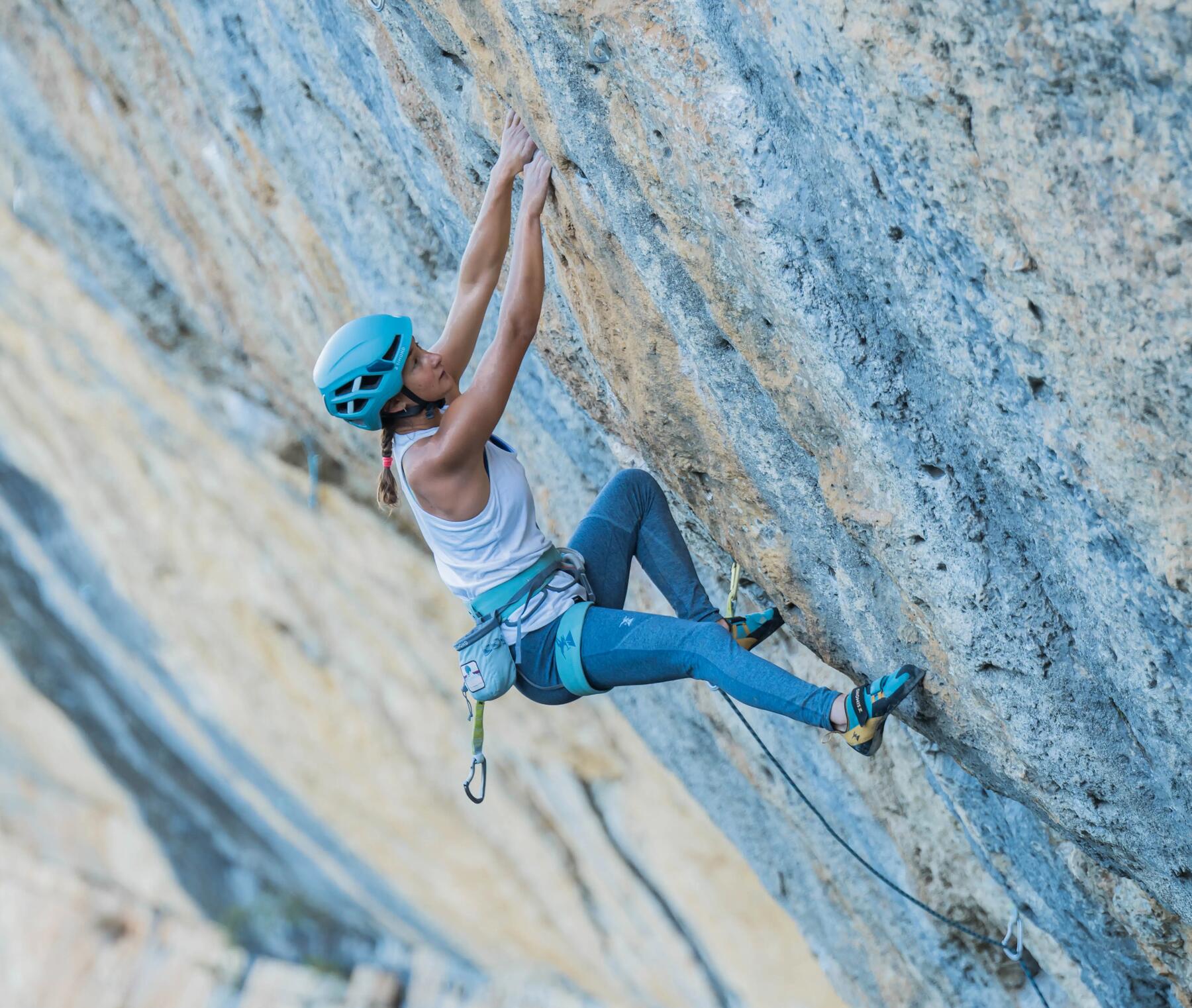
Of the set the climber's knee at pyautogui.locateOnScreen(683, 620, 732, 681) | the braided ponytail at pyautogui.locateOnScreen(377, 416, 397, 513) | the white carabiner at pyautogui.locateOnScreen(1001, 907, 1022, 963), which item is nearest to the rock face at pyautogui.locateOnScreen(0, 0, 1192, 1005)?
the white carabiner at pyautogui.locateOnScreen(1001, 907, 1022, 963)

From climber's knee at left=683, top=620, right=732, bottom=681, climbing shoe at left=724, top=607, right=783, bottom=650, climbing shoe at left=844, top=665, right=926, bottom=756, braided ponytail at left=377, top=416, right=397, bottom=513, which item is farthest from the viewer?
climbing shoe at left=724, top=607, right=783, bottom=650

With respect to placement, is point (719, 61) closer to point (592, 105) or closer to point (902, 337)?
point (592, 105)

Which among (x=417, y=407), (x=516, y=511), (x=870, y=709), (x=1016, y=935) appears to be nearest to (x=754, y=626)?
(x=870, y=709)

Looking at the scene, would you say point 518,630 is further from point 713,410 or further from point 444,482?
point 713,410

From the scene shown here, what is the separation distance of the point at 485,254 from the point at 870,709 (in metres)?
1.40

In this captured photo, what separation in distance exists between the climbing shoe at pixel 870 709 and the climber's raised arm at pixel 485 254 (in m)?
1.21

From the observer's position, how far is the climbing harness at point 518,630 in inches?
107

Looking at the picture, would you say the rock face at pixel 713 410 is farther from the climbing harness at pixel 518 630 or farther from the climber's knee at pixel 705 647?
the climbing harness at pixel 518 630

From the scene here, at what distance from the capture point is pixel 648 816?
5961mm

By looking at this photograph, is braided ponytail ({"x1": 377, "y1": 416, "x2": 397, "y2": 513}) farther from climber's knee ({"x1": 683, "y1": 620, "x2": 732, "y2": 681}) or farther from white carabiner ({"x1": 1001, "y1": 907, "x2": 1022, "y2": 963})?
white carabiner ({"x1": 1001, "y1": 907, "x2": 1022, "y2": 963})

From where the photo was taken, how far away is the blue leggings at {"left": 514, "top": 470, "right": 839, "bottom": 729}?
96.7 inches

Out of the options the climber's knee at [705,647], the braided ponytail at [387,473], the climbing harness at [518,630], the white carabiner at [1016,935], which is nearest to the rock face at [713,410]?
the white carabiner at [1016,935]

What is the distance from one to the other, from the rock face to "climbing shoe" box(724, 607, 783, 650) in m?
0.12

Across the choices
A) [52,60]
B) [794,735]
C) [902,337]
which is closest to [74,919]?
[52,60]
